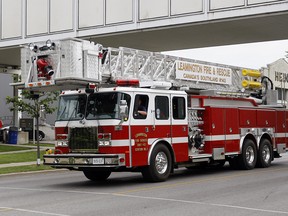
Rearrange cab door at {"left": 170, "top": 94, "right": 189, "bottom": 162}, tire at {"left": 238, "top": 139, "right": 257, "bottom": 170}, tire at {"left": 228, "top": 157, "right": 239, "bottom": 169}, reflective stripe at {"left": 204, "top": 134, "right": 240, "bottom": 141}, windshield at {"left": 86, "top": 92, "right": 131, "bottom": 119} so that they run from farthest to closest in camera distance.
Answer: tire at {"left": 228, "top": 157, "right": 239, "bottom": 169} < tire at {"left": 238, "top": 139, "right": 257, "bottom": 170} < reflective stripe at {"left": 204, "top": 134, "right": 240, "bottom": 141} < cab door at {"left": 170, "top": 94, "right": 189, "bottom": 162} < windshield at {"left": 86, "top": 92, "right": 131, "bottom": 119}

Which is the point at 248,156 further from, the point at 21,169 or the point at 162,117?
the point at 21,169

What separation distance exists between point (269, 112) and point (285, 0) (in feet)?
14.3

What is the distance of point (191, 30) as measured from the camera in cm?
2327

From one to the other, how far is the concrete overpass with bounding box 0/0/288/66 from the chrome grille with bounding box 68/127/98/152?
33.5 ft

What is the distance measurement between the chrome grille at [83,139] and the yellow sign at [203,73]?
12.1ft

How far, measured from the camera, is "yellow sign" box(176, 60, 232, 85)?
613 inches

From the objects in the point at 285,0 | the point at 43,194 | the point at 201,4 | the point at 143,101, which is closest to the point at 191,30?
the point at 201,4

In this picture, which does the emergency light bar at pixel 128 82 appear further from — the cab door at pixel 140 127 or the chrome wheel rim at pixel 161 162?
the chrome wheel rim at pixel 161 162

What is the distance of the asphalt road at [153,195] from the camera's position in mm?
9188

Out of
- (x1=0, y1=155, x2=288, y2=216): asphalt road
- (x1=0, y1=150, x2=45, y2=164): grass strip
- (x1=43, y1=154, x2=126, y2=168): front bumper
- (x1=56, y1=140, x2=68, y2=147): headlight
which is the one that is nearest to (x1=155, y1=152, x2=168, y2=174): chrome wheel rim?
(x1=0, y1=155, x2=288, y2=216): asphalt road

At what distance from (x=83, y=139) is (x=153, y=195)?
9.20ft

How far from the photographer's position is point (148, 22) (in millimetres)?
23172

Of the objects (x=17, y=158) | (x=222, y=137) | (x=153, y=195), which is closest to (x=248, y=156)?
(x=222, y=137)

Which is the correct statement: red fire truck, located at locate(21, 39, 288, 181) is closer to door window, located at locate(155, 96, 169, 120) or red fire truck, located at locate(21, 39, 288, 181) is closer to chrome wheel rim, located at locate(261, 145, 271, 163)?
door window, located at locate(155, 96, 169, 120)
